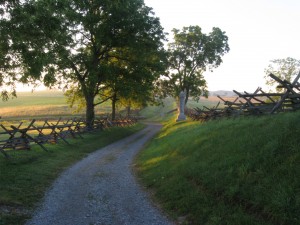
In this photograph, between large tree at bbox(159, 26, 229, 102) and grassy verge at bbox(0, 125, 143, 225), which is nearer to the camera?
grassy verge at bbox(0, 125, 143, 225)

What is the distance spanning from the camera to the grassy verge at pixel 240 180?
22.2 feet

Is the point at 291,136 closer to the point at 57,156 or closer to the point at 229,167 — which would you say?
the point at 229,167

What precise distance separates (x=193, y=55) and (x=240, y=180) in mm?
41428

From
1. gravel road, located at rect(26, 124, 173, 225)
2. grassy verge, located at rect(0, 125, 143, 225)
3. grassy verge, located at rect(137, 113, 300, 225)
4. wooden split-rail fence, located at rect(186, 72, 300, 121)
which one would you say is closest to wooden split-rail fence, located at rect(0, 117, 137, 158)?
grassy verge, located at rect(0, 125, 143, 225)

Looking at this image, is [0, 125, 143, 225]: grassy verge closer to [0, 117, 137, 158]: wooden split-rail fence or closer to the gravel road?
the gravel road

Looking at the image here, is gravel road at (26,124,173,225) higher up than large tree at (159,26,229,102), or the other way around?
large tree at (159,26,229,102)

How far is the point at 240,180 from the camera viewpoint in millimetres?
8258

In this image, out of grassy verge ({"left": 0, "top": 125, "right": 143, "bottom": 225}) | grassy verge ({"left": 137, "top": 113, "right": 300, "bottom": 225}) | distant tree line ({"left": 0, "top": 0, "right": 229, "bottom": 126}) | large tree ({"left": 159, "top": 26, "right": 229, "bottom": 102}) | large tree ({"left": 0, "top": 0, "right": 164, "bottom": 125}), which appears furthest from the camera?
large tree ({"left": 159, "top": 26, "right": 229, "bottom": 102})

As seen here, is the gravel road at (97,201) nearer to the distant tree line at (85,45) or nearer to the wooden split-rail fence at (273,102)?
the distant tree line at (85,45)

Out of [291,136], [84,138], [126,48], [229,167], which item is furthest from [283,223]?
[126,48]

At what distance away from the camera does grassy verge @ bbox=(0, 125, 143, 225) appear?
8.41 m

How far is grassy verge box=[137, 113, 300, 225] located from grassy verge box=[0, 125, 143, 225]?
4.19m

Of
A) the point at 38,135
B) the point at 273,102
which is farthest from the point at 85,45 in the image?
the point at 273,102

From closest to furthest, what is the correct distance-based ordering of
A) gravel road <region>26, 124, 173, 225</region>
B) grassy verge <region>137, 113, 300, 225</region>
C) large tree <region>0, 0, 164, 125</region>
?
grassy verge <region>137, 113, 300, 225</region>
gravel road <region>26, 124, 173, 225</region>
large tree <region>0, 0, 164, 125</region>
